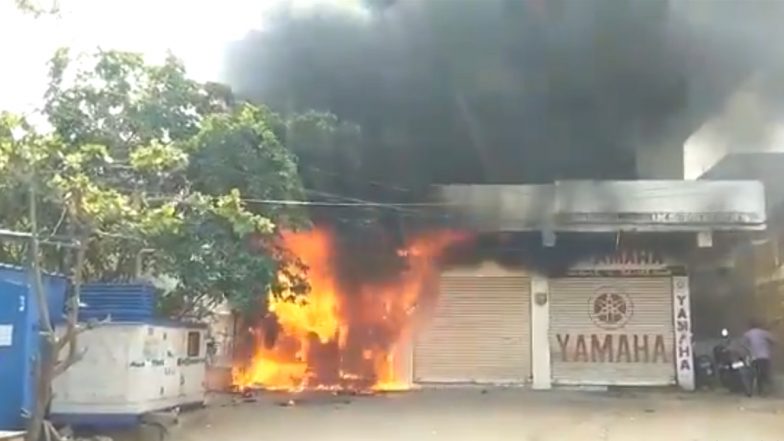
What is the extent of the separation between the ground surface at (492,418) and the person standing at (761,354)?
783mm

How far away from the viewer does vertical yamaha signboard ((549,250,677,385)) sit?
54.5ft

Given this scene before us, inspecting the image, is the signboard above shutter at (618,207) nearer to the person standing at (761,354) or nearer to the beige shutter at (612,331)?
the beige shutter at (612,331)

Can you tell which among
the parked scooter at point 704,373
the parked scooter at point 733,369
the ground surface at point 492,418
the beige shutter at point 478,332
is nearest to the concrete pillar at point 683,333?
the parked scooter at point 704,373

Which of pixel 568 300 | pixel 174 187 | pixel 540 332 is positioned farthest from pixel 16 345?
pixel 568 300

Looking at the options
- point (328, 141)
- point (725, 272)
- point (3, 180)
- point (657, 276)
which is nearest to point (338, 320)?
point (328, 141)

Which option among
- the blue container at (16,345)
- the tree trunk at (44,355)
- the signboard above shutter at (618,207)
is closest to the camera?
the tree trunk at (44,355)

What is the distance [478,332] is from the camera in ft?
55.3

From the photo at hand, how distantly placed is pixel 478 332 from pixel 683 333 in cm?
362

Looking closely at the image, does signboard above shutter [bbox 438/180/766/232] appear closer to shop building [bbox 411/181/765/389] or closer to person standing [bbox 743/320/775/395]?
shop building [bbox 411/181/765/389]

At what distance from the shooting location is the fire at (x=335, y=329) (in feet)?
55.2

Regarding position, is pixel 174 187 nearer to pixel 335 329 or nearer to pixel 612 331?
pixel 335 329

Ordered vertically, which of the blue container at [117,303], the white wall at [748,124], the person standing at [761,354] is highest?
the white wall at [748,124]

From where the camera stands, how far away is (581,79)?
2117 cm

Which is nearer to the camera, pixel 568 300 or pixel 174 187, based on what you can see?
pixel 174 187
